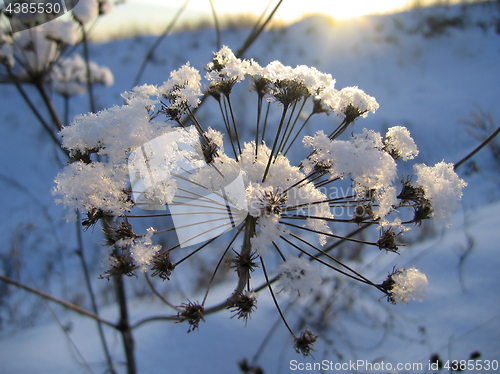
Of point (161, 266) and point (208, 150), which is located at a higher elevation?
point (208, 150)

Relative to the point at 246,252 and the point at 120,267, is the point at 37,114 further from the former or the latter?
the point at 246,252

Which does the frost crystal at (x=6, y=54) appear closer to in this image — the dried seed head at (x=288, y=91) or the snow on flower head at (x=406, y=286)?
the dried seed head at (x=288, y=91)

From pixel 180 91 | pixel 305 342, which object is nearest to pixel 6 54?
pixel 180 91

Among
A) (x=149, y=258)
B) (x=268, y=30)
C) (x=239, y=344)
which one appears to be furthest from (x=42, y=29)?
(x=268, y=30)

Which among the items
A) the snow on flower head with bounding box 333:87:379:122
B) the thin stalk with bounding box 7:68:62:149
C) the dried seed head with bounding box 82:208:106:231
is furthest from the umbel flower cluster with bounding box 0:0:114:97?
the snow on flower head with bounding box 333:87:379:122

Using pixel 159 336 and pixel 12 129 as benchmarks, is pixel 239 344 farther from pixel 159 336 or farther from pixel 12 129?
pixel 12 129
